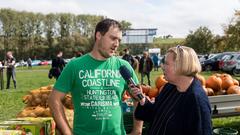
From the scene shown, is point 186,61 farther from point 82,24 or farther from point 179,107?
point 82,24

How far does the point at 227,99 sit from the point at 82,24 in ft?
309

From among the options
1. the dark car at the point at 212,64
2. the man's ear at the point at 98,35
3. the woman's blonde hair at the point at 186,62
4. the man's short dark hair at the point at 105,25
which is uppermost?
the man's short dark hair at the point at 105,25

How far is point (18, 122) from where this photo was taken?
15.3 feet

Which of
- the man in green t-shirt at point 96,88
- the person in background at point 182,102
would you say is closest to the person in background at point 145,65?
the man in green t-shirt at point 96,88

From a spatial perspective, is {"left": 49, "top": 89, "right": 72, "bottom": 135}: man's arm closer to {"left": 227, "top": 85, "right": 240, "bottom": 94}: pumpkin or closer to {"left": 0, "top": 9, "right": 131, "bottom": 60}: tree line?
{"left": 227, "top": 85, "right": 240, "bottom": 94}: pumpkin

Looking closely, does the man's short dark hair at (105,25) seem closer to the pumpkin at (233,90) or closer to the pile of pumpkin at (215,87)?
the pile of pumpkin at (215,87)

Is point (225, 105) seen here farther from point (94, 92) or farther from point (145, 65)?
point (145, 65)

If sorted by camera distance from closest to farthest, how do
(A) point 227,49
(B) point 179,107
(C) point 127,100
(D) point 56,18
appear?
(B) point 179,107 < (C) point 127,100 < (A) point 227,49 < (D) point 56,18

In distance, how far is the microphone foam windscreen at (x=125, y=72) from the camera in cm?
343

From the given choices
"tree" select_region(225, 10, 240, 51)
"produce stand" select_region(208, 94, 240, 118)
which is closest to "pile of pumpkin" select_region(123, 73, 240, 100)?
"produce stand" select_region(208, 94, 240, 118)

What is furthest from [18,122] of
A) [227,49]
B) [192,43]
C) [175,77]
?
[192,43]

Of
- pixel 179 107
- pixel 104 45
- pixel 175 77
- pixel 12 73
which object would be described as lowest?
pixel 12 73

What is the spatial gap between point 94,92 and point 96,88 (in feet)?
0.12

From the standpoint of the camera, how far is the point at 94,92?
3.56m
